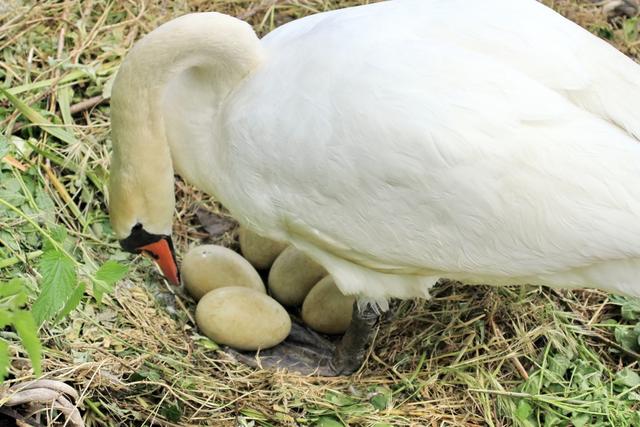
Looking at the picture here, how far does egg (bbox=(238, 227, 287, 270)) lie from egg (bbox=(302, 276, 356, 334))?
27 centimetres

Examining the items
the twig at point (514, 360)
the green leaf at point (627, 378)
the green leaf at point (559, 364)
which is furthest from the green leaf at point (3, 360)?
the green leaf at point (627, 378)

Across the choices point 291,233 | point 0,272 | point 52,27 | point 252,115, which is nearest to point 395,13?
point 252,115

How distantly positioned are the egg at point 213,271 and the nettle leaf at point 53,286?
3.79 feet

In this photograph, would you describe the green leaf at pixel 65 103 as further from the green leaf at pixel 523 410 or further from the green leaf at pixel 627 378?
the green leaf at pixel 627 378

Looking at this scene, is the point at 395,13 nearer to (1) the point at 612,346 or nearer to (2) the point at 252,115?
(2) the point at 252,115

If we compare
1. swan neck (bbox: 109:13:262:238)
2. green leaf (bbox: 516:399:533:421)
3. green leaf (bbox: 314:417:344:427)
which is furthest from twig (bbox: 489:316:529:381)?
swan neck (bbox: 109:13:262:238)

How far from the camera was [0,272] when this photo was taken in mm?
3123

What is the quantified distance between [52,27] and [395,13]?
1986mm

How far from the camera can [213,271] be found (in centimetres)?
351

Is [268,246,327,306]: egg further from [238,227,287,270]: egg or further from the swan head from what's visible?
the swan head

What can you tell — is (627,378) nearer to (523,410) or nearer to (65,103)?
(523,410)

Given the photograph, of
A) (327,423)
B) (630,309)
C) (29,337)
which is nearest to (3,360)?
(29,337)

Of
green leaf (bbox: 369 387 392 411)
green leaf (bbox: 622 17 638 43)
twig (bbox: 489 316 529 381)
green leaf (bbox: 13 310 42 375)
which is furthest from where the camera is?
green leaf (bbox: 622 17 638 43)

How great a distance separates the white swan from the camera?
2.66 meters
